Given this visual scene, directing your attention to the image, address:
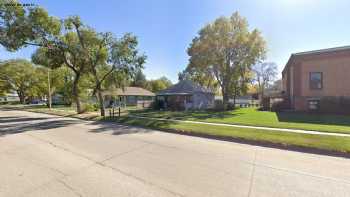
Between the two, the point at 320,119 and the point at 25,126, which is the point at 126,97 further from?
the point at 320,119

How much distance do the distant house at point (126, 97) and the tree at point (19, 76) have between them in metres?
30.9

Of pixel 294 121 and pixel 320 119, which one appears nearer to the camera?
pixel 294 121

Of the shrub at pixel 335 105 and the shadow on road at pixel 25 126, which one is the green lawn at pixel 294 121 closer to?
the shrub at pixel 335 105

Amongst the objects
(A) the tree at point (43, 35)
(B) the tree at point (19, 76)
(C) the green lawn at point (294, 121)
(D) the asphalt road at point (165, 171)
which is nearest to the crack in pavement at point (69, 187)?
(D) the asphalt road at point (165, 171)

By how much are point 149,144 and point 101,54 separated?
16093 millimetres

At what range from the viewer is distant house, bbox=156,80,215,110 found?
29031 mm

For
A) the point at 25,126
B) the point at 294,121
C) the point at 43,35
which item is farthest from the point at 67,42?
the point at 294,121

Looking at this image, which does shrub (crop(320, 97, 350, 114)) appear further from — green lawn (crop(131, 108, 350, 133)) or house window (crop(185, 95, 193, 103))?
house window (crop(185, 95, 193, 103))

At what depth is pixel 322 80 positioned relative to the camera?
21.4m

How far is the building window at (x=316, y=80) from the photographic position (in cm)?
2155

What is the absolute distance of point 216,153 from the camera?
6891 mm

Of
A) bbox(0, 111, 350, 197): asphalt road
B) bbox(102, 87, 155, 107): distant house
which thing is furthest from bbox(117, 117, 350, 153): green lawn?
bbox(102, 87, 155, 107): distant house

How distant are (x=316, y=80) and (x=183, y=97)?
1668 cm

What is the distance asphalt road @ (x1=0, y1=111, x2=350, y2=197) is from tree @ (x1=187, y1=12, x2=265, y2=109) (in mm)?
20600
